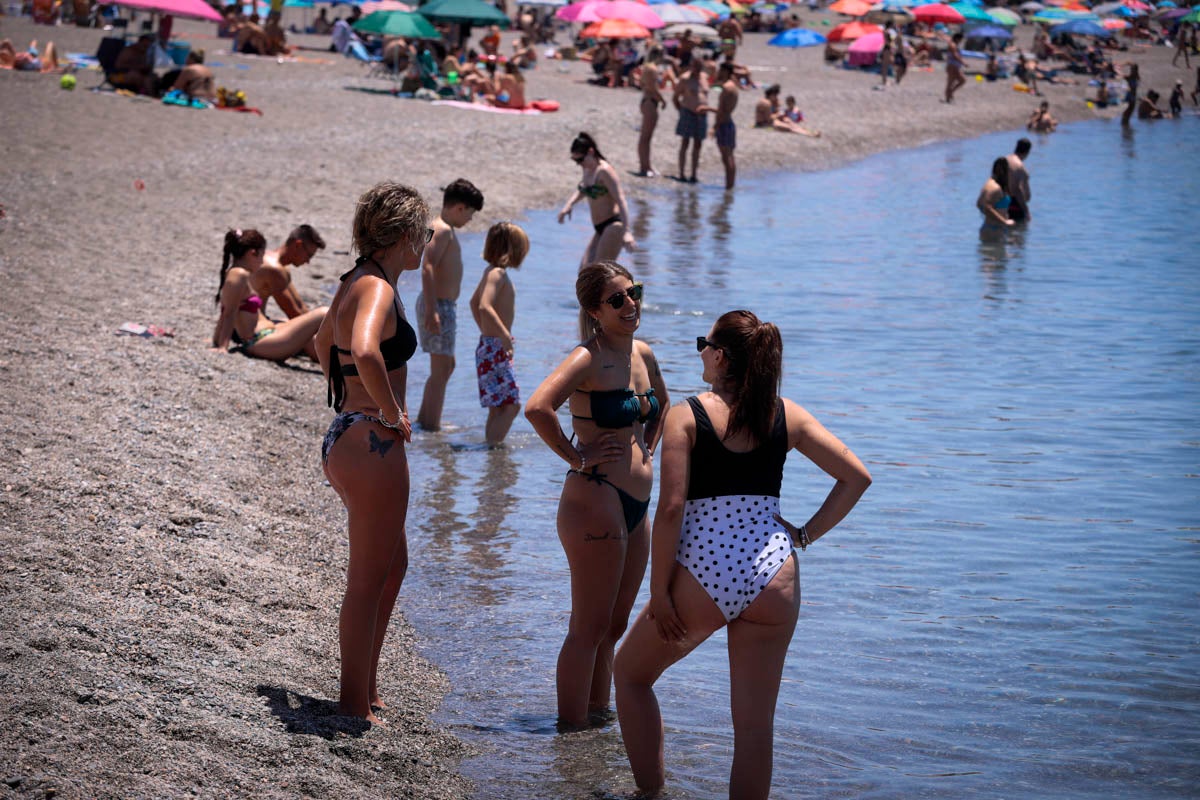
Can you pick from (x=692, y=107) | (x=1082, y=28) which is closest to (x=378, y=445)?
(x=692, y=107)

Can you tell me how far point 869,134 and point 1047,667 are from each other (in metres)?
26.8

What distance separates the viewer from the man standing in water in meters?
18.5

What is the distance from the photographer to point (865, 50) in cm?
4038

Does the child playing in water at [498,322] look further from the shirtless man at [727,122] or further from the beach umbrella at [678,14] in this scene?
the beach umbrella at [678,14]

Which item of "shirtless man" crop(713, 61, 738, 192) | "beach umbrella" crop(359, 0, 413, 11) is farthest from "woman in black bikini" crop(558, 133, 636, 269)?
"beach umbrella" crop(359, 0, 413, 11)

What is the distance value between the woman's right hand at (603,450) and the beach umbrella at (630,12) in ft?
90.9

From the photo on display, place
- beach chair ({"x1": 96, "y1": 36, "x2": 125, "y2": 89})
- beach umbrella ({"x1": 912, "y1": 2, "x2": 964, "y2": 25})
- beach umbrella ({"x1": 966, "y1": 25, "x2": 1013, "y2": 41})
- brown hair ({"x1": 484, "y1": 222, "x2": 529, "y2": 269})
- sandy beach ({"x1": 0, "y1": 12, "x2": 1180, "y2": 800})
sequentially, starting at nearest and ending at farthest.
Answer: sandy beach ({"x1": 0, "y1": 12, "x2": 1180, "y2": 800})
brown hair ({"x1": 484, "y1": 222, "x2": 529, "y2": 269})
beach chair ({"x1": 96, "y1": 36, "x2": 125, "y2": 89})
beach umbrella ({"x1": 912, "y1": 2, "x2": 964, "y2": 25})
beach umbrella ({"x1": 966, "y1": 25, "x2": 1013, "y2": 41})

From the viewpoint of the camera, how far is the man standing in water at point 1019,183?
730 inches

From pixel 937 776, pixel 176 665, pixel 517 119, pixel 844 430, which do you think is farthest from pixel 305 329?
pixel 517 119

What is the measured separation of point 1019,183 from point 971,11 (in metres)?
25.7

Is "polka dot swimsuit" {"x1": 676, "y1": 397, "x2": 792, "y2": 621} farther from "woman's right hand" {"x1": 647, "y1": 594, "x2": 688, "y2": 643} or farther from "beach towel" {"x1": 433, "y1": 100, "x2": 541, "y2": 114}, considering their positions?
"beach towel" {"x1": 433, "y1": 100, "x2": 541, "y2": 114}

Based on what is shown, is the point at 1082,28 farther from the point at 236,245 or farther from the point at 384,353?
the point at 384,353

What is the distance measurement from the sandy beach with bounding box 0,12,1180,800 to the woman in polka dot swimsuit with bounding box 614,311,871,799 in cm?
119

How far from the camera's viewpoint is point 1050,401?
11.0 m
